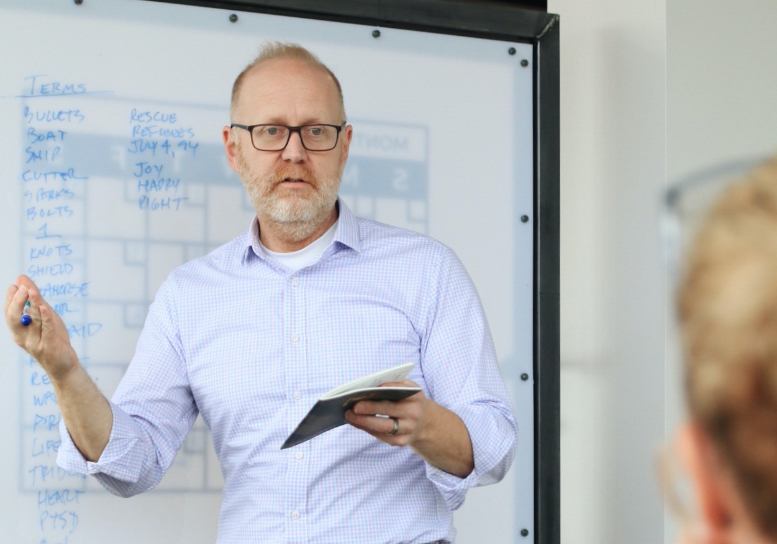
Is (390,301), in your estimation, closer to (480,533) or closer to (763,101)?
(480,533)

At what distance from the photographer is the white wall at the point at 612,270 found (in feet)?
7.34

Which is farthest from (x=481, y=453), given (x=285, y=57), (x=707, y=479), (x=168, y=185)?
(x=707, y=479)

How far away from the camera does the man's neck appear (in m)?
1.97

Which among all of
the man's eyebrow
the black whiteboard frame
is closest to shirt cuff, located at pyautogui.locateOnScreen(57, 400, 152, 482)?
the man's eyebrow

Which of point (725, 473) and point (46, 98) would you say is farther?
point (46, 98)

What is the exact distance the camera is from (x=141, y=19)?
88.7 inches

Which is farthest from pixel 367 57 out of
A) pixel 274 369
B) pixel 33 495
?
pixel 33 495

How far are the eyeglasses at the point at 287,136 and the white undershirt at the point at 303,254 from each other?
17 cm

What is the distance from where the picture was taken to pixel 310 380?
185 centimetres

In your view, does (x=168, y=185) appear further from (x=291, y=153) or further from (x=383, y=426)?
(x=383, y=426)

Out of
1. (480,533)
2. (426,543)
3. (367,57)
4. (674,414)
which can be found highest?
(367,57)

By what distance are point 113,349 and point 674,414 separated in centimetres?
137

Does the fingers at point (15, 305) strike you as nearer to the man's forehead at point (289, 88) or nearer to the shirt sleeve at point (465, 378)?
the man's forehead at point (289, 88)

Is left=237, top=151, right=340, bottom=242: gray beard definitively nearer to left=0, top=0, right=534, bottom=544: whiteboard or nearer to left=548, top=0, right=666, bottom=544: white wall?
left=0, top=0, right=534, bottom=544: whiteboard
